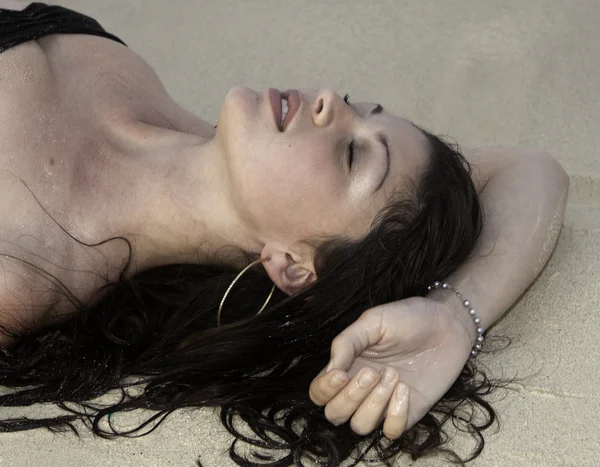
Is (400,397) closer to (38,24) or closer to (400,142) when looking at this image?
(400,142)

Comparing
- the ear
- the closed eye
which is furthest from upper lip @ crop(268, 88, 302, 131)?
the ear

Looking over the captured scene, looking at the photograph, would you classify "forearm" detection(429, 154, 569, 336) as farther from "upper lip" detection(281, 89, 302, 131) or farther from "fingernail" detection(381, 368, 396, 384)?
"upper lip" detection(281, 89, 302, 131)

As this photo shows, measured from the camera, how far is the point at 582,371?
179cm

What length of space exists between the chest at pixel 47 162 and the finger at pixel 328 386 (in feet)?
1.98

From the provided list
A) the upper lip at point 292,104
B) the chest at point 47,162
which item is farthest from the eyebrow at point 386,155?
the chest at point 47,162

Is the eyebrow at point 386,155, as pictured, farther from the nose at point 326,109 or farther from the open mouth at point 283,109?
the open mouth at point 283,109

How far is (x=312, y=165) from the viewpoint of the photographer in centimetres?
170

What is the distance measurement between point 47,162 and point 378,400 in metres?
0.88

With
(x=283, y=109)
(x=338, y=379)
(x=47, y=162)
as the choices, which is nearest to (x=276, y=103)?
(x=283, y=109)

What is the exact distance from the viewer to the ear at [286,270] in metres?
1.81

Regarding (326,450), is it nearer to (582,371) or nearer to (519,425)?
(519,425)

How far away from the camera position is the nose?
174cm

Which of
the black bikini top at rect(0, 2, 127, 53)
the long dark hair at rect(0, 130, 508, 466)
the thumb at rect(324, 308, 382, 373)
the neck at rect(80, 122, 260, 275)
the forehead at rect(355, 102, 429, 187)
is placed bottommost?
the long dark hair at rect(0, 130, 508, 466)

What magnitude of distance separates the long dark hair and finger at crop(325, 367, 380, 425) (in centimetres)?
12
